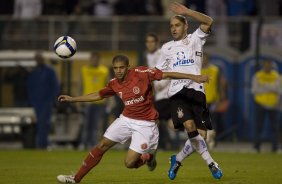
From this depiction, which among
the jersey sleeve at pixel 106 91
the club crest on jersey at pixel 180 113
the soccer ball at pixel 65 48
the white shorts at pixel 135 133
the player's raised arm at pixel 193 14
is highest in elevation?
the player's raised arm at pixel 193 14

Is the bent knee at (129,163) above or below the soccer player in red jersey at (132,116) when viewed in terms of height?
below

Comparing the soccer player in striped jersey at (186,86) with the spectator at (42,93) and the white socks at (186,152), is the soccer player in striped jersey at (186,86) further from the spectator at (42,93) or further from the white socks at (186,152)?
the spectator at (42,93)

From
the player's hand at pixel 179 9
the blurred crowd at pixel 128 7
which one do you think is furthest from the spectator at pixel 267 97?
the player's hand at pixel 179 9

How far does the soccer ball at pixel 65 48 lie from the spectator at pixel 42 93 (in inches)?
357

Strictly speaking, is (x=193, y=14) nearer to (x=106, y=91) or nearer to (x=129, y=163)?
(x=106, y=91)

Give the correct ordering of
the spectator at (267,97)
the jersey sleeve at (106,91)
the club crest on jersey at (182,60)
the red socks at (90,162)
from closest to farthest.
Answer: the red socks at (90,162) → the jersey sleeve at (106,91) → the club crest on jersey at (182,60) → the spectator at (267,97)

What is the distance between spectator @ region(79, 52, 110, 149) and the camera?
2445 cm

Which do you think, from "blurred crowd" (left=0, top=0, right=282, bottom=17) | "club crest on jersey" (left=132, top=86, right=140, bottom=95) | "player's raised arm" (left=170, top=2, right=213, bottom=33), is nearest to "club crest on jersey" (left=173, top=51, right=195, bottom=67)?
"player's raised arm" (left=170, top=2, right=213, bottom=33)

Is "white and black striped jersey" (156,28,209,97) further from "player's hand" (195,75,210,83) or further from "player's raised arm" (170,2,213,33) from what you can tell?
"player's hand" (195,75,210,83)

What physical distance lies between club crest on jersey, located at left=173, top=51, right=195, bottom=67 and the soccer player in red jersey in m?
1.04

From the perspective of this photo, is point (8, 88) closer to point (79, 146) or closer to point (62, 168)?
point (79, 146)

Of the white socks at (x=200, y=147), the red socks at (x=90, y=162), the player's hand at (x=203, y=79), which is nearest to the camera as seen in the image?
the player's hand at (x=203, y=79)

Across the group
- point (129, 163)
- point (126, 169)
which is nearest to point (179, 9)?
point (129, 163)

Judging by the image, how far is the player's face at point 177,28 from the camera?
1552cm
